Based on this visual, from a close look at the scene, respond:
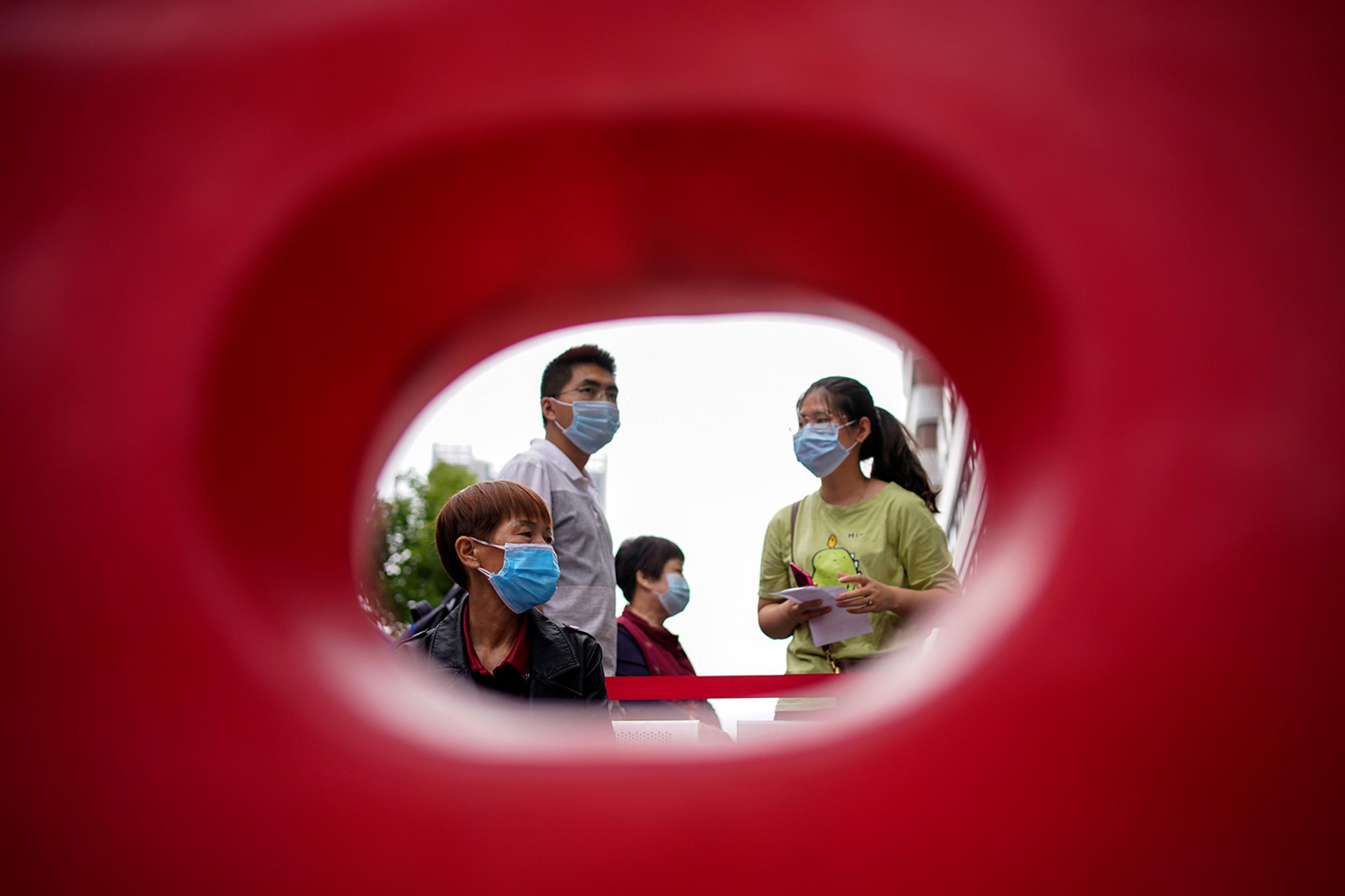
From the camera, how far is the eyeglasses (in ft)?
10.0

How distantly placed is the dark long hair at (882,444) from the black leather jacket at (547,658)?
3.13 feet

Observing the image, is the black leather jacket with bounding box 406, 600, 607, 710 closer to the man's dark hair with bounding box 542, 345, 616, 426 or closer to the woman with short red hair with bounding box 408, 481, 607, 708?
the woman with short red hair with bounding box 408, 481, 607, 708

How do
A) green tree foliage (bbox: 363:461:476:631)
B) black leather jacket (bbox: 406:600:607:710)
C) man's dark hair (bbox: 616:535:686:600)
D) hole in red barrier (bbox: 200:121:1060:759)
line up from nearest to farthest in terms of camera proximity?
hole in red barrier (bbox: 200:121:1060:759) < black leather jacket (bbox: 406:600:607:710) < man's dark hair (bbox: 616:535:686:600) < green tree foliage (bbox: 363:461:476:631)

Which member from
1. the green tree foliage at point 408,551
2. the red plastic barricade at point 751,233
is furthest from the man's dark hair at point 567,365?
the green tree foliage at point 408,551

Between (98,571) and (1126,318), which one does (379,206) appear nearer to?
(98,571)

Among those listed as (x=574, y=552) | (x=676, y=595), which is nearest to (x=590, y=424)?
(x=574, y=552)

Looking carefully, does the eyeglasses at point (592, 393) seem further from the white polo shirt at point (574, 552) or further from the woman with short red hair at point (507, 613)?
the woman with short red hair at point (507, 613)

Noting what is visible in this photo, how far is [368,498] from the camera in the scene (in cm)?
Answer: 191

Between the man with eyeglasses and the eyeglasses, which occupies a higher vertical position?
the eyeglasses

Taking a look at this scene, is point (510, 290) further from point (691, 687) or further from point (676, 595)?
point (676, 595)

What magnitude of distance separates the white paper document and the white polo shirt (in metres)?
0.51

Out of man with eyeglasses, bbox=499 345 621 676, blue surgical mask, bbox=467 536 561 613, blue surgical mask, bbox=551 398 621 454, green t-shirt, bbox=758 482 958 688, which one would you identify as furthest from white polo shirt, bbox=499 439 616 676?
green t-shirt, bbox=758 482 958 688

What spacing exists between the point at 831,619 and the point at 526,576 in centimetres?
78

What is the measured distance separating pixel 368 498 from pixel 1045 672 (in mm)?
1203
